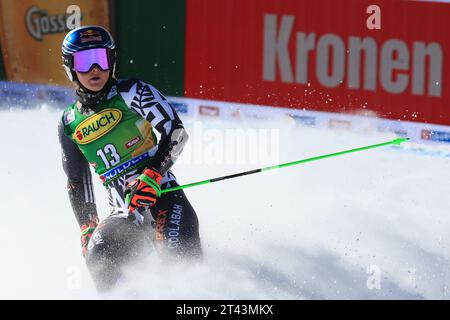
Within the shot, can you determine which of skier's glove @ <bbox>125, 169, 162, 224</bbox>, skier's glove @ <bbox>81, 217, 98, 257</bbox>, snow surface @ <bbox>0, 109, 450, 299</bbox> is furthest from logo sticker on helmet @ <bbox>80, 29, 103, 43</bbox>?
snow surface @ <bbox>0, 109, 450, 299</bbox>

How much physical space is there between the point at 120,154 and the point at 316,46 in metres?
3.47

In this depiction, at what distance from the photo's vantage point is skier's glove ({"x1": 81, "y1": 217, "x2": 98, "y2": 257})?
6422 mm

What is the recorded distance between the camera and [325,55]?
9.37 m

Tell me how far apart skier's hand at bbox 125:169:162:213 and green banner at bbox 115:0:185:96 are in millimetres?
4139

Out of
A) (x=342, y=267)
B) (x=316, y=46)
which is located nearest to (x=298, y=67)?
(x=316, y=46)

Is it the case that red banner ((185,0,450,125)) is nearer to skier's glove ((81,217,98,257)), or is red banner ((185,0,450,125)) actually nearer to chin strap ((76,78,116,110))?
chin strap ((76,78,116,110))

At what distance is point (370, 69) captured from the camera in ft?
30.2

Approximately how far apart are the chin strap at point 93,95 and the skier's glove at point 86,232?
685 millimetres

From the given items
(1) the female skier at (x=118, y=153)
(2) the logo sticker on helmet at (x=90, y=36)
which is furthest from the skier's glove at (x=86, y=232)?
(2) the logo sticker on helmet at (x=90, y=36)

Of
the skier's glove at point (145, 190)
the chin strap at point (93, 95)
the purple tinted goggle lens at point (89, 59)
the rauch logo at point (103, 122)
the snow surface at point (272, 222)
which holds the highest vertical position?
the purple tinted goggle lens at point (89, 59)

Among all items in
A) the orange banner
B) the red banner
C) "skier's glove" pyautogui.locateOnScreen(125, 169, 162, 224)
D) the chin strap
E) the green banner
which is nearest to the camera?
"skier's glove" pyautogui.locateOnScreen(125, 169, 162, 224)

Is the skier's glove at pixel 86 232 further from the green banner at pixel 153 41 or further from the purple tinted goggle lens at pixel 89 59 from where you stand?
the green banner at pixel 153 41

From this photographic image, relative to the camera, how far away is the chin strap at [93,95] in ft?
20.8

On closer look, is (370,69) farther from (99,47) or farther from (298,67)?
(99,47)
